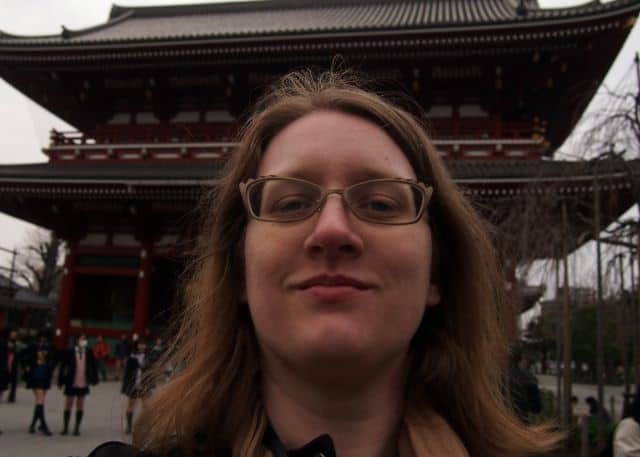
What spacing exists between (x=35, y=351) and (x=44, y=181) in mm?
4381

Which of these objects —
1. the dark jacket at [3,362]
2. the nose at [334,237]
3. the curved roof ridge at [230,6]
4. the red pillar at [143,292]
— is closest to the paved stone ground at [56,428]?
the dark jacket at [3,362]

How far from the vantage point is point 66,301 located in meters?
12.1

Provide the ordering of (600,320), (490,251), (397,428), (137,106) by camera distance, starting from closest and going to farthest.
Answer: (397,428), (490,251), (600,320), (137,106)

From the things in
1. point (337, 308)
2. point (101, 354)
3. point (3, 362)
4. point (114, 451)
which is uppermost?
point (337, 308)

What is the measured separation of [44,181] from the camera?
10.3 metres

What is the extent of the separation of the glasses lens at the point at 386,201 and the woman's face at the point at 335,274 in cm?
2

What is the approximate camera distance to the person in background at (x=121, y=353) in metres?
11.5

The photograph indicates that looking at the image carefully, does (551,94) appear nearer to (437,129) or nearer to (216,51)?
(437,129)

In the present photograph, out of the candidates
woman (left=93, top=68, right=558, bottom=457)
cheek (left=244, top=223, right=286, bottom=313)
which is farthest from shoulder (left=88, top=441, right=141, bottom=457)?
cheek (left=244, top=223, right=286, bottom=313)

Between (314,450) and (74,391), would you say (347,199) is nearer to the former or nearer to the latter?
(314,450)

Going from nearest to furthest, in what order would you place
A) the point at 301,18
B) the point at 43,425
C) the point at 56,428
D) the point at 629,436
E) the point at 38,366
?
the point at 629,436
the point at 43,425
the point at 38,366
the point at 56,428
the point at 301,18

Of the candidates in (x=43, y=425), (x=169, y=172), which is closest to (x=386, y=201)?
(x=43, y=425)

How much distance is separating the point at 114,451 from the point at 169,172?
9.52 metres

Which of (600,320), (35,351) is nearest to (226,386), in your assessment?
(600,320)
